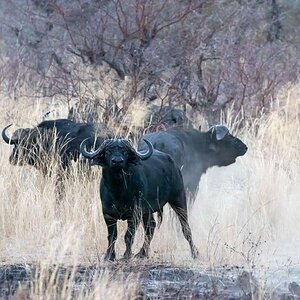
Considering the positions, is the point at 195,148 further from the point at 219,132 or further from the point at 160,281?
the point at 160,281

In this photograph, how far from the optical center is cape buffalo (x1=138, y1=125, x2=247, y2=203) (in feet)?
34.5

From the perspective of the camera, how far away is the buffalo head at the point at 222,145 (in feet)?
37.5

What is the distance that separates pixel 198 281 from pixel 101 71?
23.5 feet

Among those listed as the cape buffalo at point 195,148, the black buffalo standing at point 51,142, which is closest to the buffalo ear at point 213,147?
the cape buffalo at point 195,148

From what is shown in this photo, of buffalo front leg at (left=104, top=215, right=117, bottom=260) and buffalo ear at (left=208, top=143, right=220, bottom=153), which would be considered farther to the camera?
buffalo ear at (left=208, top=143, right=220, bottom=153)

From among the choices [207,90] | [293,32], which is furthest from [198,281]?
[293,32]

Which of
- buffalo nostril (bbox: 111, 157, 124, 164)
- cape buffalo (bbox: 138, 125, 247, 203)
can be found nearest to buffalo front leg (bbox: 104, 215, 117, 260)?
buffalo nostril (bbox: 111, 157, 124, 164)

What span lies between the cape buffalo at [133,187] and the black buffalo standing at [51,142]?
7.56ft

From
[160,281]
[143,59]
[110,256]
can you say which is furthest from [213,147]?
[160,281]

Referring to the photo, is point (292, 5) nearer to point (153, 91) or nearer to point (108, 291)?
point (153, 91)

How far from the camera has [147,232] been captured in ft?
29.7

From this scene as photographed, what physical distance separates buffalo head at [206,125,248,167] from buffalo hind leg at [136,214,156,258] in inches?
101

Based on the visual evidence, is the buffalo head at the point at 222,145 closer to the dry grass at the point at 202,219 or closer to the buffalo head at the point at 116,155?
the dry grass at the point at 202,219

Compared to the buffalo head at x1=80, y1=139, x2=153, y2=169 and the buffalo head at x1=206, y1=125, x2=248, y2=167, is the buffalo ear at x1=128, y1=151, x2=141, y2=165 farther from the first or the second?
the buffalo head at x1=206, y1=125, x2=248, y2=167
